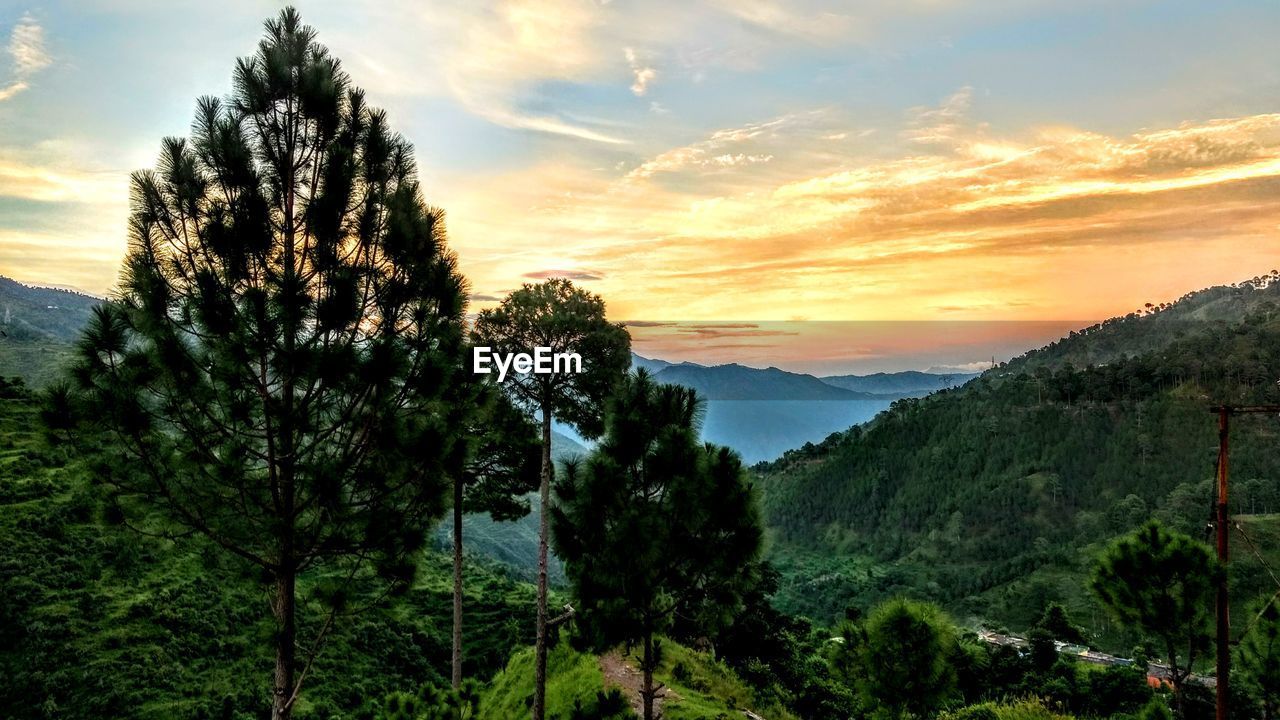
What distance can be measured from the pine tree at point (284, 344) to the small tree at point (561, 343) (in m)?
5.75

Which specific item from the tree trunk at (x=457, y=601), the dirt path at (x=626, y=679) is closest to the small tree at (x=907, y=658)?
the dirt path at (x=626, y=679)

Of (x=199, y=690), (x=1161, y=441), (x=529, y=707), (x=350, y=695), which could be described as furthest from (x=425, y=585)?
(x=1161, y=441)

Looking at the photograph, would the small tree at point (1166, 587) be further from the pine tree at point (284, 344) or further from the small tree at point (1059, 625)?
the small tree at point (1059, 625)

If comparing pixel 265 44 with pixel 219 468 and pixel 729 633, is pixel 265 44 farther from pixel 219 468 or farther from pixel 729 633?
pixel 729 633

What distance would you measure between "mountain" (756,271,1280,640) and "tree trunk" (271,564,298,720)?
97780 mm

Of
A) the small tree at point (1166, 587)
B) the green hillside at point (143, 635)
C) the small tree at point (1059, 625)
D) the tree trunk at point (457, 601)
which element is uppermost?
the small tree at point (1166, 587)

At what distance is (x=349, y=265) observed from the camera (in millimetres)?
7441

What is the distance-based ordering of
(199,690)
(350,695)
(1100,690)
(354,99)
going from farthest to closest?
(1100,690) < (350,695) < (199,690) < (354,99)

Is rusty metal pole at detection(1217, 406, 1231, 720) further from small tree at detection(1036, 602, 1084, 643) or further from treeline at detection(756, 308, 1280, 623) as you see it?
treeline at detection(756, 308, 1280, 623)

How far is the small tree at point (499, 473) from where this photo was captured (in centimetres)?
1528

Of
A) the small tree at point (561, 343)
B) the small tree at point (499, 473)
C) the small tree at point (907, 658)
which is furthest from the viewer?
the small tree at point (499, 473)

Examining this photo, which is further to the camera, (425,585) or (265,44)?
(425,585)

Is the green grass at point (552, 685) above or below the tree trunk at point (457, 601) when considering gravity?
below

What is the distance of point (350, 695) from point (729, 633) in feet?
48.2
